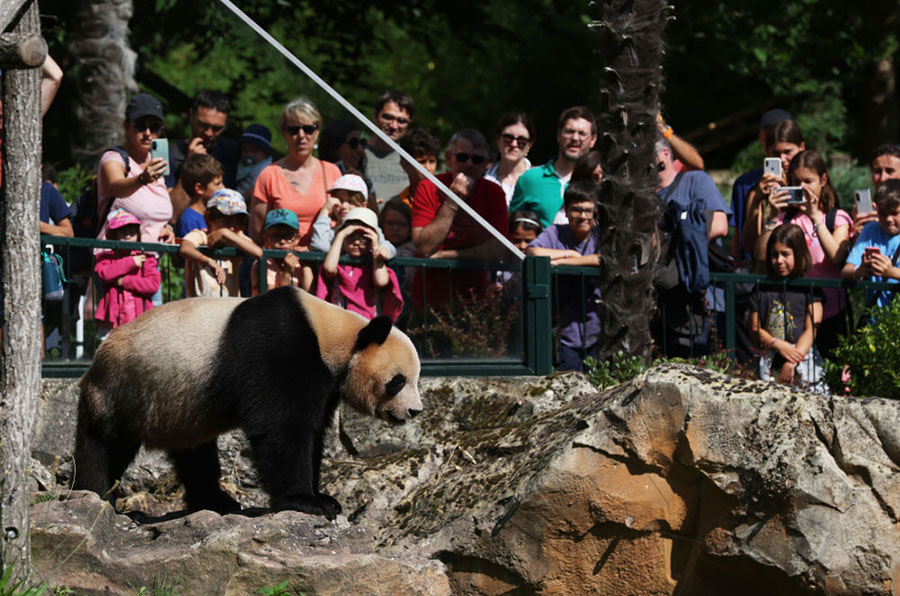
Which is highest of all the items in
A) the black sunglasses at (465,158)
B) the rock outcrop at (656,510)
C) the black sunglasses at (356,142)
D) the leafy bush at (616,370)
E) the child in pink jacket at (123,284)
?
the black sunglasses at (356,142)

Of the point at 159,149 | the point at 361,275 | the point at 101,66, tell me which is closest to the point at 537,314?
the point at 361,275

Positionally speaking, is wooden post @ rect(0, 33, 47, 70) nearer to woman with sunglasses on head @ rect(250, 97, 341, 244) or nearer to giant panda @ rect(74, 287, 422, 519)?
giant panda @ rect(74, 287, 422, 519)

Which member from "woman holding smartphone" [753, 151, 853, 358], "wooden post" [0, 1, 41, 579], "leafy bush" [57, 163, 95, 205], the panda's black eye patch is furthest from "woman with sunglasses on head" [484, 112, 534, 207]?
"leafy bush" [57, 163, 95, 205]

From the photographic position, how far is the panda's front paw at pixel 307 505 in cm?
606

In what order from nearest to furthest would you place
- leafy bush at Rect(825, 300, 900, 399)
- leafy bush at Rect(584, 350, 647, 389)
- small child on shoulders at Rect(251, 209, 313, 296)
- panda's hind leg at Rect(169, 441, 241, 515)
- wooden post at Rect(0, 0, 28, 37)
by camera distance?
wooden post at Rect(0, 0, 28, 37) → panda's hind leg at Rect(169, 441, 241, 515) → small child on shoulders at Rect(251, 209, 313, 296) → leafy bush at Rect(825, 300, 900, 399) → leafy bush at Rect(584, 350, 647, 389)

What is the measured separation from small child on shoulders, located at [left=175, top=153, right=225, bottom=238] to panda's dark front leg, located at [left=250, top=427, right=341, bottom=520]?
243 cm

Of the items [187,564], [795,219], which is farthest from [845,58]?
[187,564]

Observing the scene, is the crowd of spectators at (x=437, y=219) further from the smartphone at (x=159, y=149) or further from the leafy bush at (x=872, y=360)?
the leafy bush at (x=872, y=360)

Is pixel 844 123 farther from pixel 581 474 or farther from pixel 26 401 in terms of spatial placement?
pixel 26 401

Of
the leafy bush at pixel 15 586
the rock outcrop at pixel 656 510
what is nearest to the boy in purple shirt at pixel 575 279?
the rock outcrop at pixel 656 510

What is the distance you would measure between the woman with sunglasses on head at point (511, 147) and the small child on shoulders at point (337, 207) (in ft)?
4.54

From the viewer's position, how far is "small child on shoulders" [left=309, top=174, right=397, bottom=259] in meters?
7.75

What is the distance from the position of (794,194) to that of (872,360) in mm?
1533

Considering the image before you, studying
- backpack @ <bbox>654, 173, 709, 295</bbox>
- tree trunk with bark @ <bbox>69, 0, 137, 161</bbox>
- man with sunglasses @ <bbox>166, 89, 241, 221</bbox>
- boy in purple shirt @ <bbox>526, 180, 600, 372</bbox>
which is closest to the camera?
man with sunglasses @ <bbox>166, 89, 241, 221</bbox>
